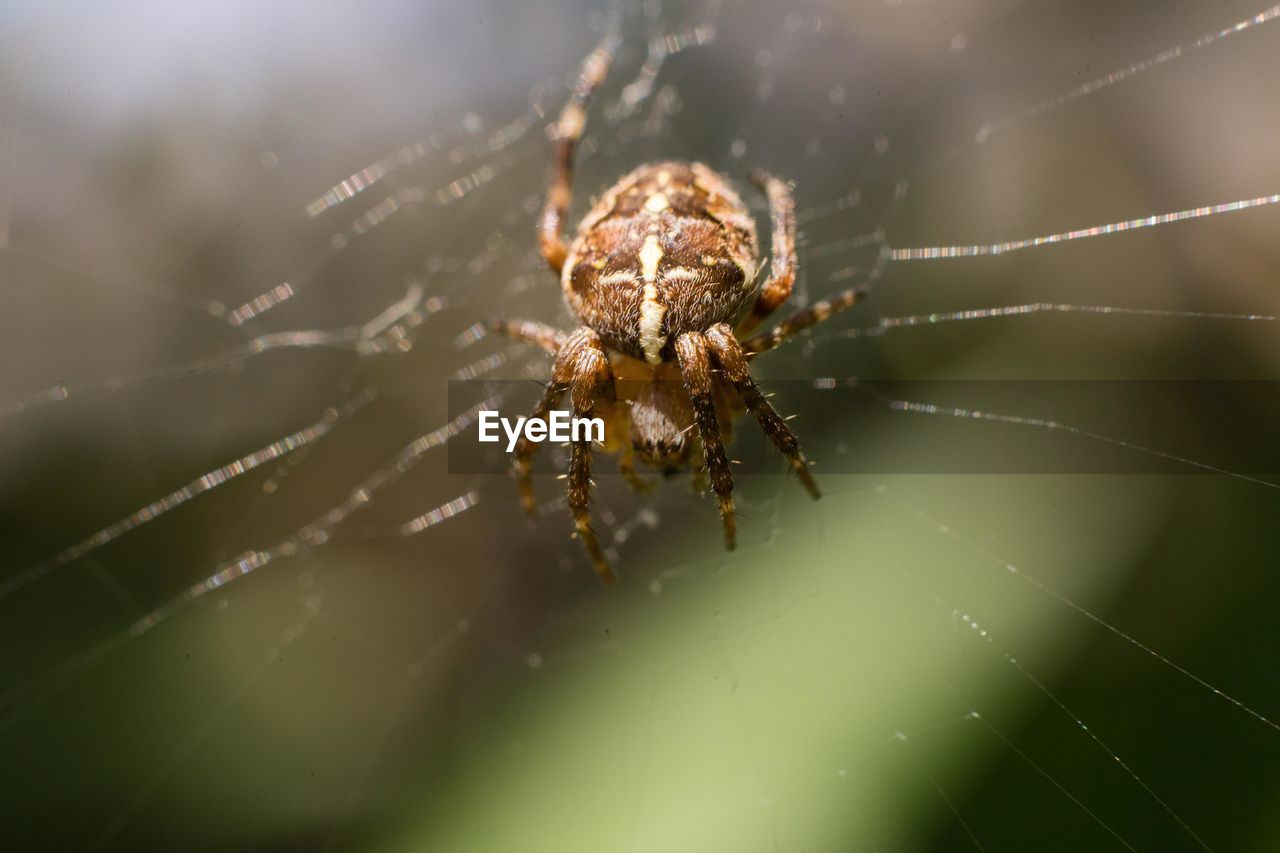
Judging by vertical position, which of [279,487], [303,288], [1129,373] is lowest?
[1129,373]

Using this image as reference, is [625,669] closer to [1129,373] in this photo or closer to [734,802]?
[734,802]

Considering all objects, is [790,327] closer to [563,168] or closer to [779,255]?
[779,255]

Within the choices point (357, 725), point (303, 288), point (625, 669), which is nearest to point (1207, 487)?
point (625, 669)

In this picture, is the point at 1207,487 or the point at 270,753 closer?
the point at 1207,487

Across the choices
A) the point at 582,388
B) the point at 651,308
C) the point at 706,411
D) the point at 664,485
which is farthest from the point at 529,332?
the point at 664,485

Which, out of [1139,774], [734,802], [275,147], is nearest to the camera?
[1139,774]

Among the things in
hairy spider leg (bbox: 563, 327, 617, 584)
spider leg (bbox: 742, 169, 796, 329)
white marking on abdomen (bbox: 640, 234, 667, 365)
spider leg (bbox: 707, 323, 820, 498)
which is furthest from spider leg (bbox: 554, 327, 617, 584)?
spider leg (bbox: 742, 169, 796, 329)

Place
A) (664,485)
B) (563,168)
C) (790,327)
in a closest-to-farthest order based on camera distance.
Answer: (790,327) → (563,168) → (664,485)

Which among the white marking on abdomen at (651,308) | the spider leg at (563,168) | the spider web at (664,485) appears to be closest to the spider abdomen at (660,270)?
the white marking on abdomen at (651,308)
